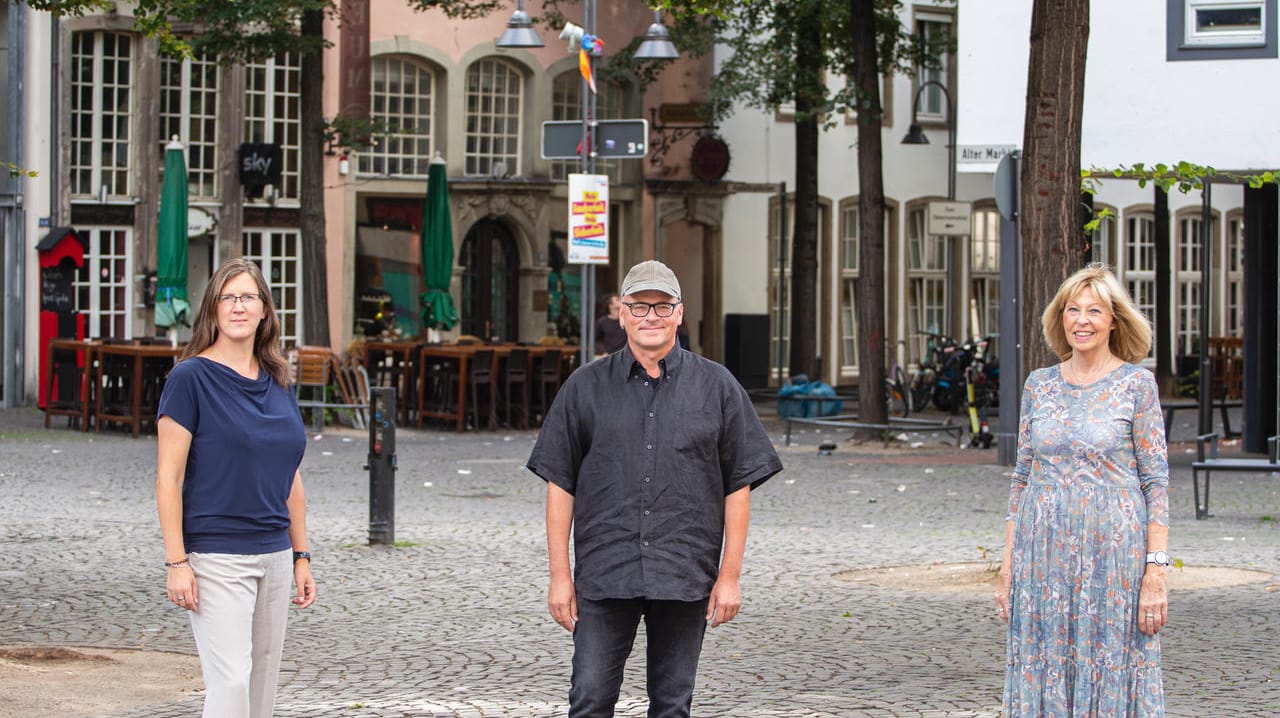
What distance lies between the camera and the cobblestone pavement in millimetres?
7926

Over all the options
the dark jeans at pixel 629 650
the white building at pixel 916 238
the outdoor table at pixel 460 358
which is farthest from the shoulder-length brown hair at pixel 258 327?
the white building at pixel 916 238

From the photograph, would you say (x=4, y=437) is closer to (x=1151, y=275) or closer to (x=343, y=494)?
(x=343, y=494)

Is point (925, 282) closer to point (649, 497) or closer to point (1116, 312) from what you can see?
point (1116, 312)

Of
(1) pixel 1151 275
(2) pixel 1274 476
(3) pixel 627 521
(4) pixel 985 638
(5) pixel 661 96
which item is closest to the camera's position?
(3) pixel 627 521

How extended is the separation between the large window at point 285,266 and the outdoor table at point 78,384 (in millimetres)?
7382

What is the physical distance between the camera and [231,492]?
224 inches

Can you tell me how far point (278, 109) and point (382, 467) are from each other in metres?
19.6

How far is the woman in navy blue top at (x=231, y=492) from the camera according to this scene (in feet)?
18.5

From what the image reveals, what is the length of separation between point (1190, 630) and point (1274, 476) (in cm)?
987

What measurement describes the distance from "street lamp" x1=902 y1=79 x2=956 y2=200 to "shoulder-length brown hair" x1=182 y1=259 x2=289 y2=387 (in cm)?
2845

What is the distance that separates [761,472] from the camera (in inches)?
218

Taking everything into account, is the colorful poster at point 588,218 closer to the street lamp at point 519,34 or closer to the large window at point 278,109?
the street lamp at point 519,34

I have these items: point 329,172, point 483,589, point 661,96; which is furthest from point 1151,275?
point 483,589

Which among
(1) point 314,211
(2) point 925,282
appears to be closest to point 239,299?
(1) point 314,211
